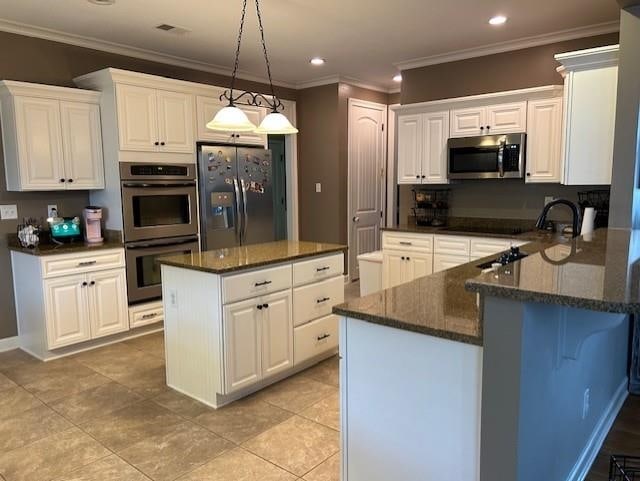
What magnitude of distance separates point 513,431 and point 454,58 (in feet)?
14.5

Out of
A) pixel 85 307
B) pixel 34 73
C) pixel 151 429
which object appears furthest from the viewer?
pixel 34 73

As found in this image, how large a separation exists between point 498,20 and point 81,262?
12.9 feet

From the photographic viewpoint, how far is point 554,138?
13.6 feet

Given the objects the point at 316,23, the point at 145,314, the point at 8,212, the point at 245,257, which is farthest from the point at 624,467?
the point at 8,212

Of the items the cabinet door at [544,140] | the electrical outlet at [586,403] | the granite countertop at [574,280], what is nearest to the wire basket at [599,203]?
the cabinet door at [544,140]

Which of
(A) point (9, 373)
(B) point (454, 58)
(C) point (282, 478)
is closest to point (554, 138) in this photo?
(B) point (454, 58)

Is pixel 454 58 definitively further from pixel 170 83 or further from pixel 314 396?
pixel 314 396

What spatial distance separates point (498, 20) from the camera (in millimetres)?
3893

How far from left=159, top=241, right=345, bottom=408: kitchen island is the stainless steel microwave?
1880 mm

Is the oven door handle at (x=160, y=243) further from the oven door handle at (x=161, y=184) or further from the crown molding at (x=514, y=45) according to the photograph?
the crown molding at (x=514, y=45)

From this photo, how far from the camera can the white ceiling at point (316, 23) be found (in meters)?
3.53

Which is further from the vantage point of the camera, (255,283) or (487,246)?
(487,246)

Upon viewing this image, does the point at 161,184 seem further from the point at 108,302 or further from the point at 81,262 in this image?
the point at 108,302

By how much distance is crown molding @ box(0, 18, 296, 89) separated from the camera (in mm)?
3894
